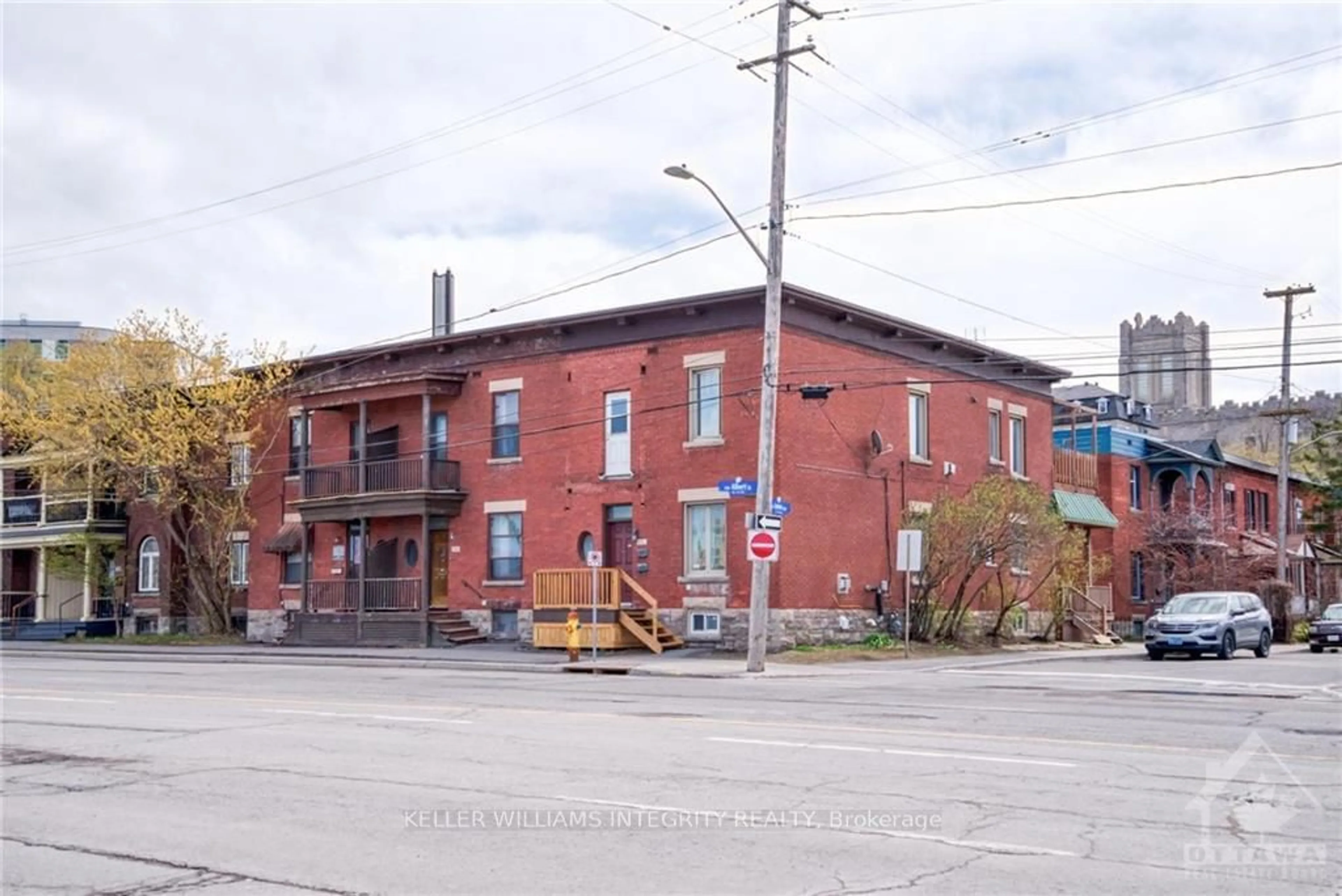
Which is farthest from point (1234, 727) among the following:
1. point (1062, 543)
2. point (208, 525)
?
point (208, 525)

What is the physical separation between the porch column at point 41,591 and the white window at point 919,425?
34.9 meters

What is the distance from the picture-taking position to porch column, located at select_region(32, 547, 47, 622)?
174ft

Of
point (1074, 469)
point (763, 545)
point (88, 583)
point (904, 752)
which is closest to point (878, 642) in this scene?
point (763, 545)

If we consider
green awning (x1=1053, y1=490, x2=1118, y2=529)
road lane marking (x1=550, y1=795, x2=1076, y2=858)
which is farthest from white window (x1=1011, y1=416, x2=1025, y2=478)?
road lane marking (x1=550, y1=795, x2=1076, y2=858)

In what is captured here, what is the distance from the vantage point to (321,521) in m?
40.9

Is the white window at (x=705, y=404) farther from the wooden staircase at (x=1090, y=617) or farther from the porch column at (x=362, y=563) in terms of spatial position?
the wooden staircase at (x=1090, y=617)

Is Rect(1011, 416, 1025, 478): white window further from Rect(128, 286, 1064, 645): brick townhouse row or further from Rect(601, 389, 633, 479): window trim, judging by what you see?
Rect(601, 389, 633, 479): window trim

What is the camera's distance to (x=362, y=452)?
128 ft

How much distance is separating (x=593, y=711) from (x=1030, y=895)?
410 inches

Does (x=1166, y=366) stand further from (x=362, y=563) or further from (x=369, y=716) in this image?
(x=369, y=716)

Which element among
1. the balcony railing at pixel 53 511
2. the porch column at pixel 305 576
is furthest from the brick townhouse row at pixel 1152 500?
the balcony railing at pixel 53 511

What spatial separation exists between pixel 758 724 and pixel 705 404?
18.8 metres

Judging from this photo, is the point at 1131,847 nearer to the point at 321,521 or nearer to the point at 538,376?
the point at 538,376

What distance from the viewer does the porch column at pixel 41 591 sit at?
2092 inches
